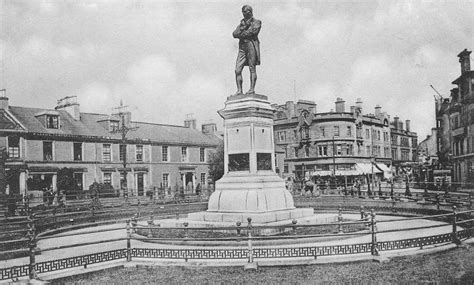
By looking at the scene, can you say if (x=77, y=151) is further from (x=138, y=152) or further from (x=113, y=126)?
(x=138, y=152)

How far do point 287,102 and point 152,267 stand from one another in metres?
62.0

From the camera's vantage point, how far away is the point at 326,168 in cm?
6450

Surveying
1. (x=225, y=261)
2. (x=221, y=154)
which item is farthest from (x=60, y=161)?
(x=225, y=261)

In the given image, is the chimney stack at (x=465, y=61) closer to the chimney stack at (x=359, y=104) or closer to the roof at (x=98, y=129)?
the chimney stack at (x=359, y=104)

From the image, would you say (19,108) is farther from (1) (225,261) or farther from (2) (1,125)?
(1) (225,261)

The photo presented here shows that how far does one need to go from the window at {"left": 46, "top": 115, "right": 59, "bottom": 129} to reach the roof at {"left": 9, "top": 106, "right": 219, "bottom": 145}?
15.4 inches

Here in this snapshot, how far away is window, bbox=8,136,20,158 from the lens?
3781 centimetres

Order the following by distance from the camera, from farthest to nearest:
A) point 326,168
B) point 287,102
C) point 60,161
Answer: point 287,102
point 326,168
point 60,161

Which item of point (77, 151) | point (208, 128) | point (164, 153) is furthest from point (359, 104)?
point (77, 151)

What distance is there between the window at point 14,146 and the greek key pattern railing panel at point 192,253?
3126 cm

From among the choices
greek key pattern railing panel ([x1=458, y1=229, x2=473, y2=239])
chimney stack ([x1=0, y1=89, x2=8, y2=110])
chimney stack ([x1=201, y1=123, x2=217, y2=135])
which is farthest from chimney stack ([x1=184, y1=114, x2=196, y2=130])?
greek key pattern railing panel ([x1=458, y1=229, x2=473, y2=239])

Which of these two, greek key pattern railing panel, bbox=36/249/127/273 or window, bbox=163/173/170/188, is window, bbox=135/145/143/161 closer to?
window, bbox=163/173/170/188

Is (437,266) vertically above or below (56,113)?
below

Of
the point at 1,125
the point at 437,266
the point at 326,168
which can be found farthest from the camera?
the point at 326,168
